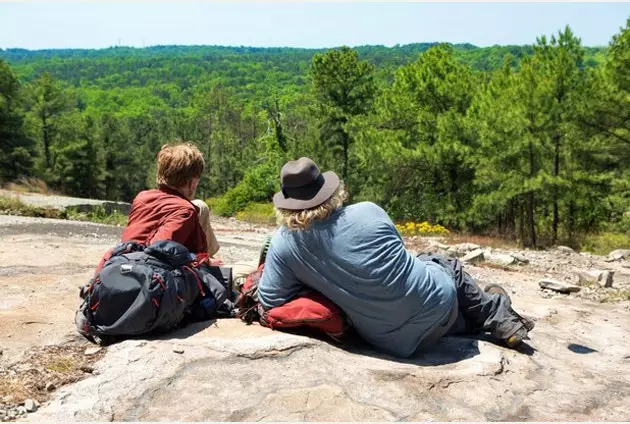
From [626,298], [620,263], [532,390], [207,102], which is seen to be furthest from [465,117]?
[207,102]

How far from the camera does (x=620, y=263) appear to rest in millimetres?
14367

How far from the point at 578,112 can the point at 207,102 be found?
78.6 metres

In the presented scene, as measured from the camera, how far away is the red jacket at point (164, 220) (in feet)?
14.0

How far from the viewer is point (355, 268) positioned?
3.71 metres

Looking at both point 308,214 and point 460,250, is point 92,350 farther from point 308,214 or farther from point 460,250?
point 460,250

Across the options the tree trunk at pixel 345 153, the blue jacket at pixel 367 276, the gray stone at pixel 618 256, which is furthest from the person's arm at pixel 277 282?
the tree trunk at pixel 345 153

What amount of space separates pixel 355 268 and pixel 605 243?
19312mm

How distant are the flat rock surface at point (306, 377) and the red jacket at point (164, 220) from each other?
24.6 inches

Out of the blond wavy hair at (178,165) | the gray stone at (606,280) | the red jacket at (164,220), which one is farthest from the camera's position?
the gray stone at (606,280)

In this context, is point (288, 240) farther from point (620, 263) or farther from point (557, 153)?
point (557, 153)

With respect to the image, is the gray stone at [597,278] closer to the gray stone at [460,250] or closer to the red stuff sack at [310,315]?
the gray stone at [460,250]

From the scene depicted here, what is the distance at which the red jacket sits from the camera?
4.27 metres

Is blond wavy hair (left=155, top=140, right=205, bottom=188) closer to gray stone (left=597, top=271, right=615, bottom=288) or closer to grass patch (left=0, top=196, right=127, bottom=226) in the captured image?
gray stone (left=597, top=271, right=615, bottom=288)

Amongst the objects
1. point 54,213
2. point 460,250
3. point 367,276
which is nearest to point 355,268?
point 367,276
